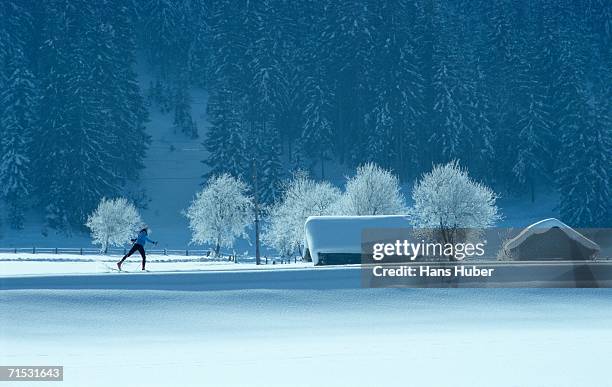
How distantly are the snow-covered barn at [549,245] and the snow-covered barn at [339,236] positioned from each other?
908cm

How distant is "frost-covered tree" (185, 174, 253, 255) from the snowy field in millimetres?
41139

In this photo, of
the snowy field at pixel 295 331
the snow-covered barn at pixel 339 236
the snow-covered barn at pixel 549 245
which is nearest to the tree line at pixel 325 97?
the snow-covered barn at pixel 339 236

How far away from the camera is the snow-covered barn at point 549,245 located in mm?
36188

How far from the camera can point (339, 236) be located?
147 ft

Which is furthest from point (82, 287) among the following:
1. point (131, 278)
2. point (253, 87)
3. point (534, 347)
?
point (253, 87)

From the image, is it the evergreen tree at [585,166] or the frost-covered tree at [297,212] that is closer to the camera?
the frost-covered tree at [297,212]

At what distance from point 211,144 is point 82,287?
66.9m

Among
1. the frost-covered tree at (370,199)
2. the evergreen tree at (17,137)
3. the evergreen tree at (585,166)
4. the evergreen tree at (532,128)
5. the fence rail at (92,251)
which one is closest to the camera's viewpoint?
the frost-covered tree at (370,199)

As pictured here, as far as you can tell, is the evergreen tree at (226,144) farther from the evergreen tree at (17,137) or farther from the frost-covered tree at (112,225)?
the evergreen tree at (17,137)

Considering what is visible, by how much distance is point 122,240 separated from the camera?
7200 centimetres

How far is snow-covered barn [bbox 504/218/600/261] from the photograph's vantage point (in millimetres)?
36188

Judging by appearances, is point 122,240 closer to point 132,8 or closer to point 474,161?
point 474,161

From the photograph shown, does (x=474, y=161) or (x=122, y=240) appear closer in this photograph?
(x=122, y=240)

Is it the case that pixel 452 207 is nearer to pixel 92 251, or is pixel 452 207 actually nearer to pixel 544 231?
pixel 544 231
